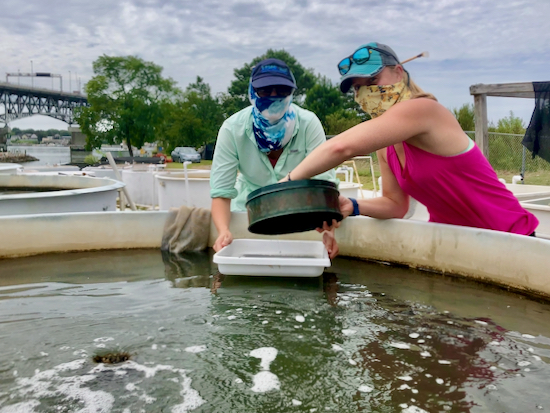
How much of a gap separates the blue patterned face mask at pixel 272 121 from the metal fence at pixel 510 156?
35.2ft

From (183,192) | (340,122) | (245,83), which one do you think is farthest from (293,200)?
(245,83)

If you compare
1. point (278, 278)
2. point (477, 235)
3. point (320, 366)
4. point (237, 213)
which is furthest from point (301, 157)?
point (320, 366)

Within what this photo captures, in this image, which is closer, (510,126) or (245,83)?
(510,126)

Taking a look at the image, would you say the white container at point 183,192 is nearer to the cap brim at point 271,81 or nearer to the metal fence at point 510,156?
the cap brim at point 271,81

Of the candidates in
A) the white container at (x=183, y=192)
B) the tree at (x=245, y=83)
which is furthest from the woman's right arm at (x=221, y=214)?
the tree at (x=245, y=83)

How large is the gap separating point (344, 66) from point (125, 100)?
36.5m

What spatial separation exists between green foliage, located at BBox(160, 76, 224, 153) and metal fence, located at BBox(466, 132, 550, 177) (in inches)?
1140

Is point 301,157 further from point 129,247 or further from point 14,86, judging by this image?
point 14,86

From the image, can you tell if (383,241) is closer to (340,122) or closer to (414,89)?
(414,89)

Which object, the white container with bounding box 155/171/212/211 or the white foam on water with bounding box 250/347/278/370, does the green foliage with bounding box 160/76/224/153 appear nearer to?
the white container with bounding box 155/171/212/211

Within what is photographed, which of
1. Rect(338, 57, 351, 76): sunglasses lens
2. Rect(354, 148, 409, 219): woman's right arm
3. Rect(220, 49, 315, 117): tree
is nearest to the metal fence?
Rect(354, 148, 409, 219): woman's right arm

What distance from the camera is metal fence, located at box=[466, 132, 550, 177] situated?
11898mm

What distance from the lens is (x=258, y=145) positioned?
8.88ft

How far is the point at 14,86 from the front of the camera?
55312mm
